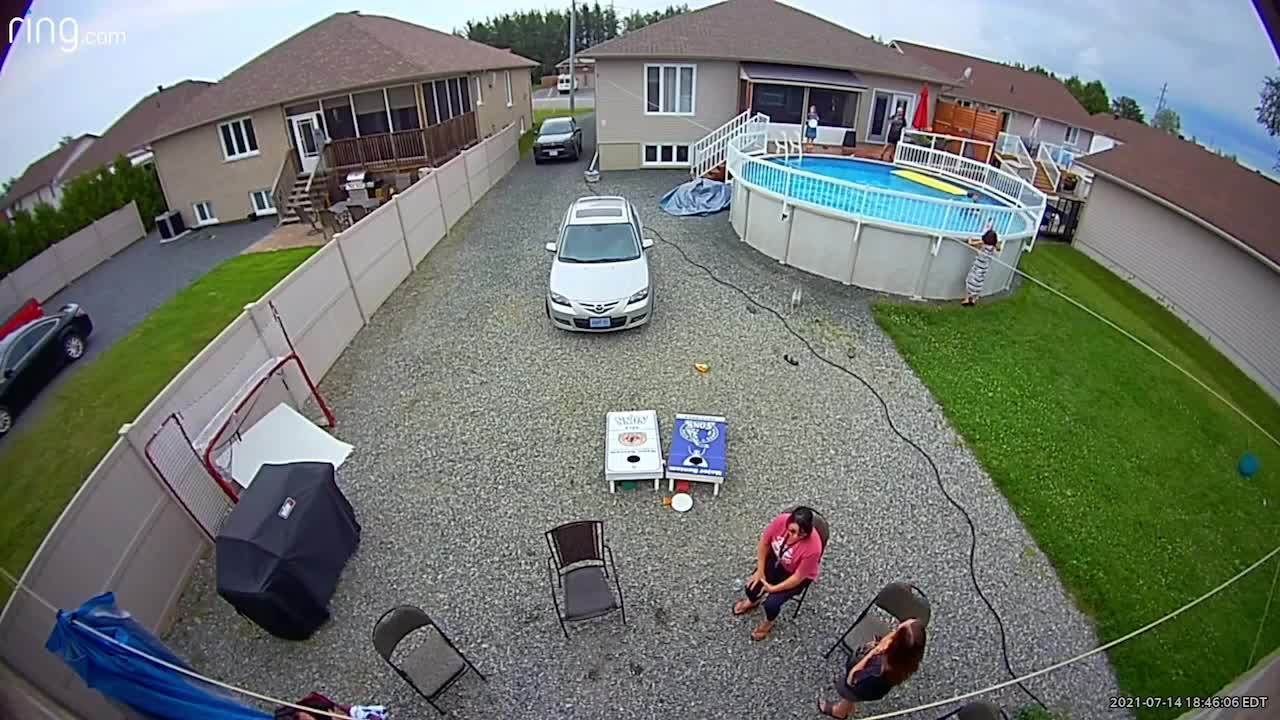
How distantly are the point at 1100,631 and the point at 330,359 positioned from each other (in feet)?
34.4

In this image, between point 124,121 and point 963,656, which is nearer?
point 963,656

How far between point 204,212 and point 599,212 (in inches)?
620

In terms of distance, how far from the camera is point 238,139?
60.3ft

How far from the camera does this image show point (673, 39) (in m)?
19.6

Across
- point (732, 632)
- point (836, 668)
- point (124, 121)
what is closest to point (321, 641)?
point (732, 632)

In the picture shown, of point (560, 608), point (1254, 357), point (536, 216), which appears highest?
point (536, 216)

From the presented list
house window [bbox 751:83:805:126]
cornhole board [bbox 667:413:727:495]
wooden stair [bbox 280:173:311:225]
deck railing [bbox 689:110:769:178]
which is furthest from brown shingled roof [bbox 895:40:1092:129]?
cornhole board [bbox 667:413:727:495]

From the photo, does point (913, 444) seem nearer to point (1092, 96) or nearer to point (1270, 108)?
point (1270, 108)

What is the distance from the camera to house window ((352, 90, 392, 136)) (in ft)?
63.7

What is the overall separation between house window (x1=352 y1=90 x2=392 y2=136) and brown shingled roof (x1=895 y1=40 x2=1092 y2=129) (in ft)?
87.5

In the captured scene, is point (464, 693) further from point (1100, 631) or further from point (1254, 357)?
point (1254, 357)

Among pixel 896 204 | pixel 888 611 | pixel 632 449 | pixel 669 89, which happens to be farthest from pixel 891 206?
pixel 669 89

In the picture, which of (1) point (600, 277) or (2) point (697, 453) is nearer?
(2) point (697, 453)

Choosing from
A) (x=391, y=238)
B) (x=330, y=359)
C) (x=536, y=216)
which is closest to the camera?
(x=330, y=359)
